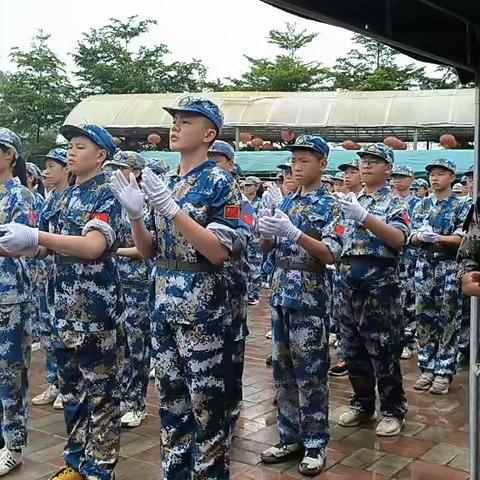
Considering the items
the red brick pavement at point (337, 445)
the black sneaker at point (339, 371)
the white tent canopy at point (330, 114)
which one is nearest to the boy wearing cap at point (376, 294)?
the red brick pavement at point (337, 445)

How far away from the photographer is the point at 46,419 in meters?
4.67

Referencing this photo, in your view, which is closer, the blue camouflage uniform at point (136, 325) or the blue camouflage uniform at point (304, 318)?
the blue camouflage uniform at point (304, 318)

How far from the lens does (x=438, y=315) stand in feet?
19.1

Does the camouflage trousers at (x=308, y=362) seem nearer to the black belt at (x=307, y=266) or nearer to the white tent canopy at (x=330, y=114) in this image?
the black belt at (x=307, y=266)

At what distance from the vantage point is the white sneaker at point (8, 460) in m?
3.68

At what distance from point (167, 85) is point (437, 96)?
46.5 feet

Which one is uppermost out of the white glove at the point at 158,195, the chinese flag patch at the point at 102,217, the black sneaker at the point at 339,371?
the white glove at the point at 158,195

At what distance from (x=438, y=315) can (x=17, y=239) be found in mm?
4126

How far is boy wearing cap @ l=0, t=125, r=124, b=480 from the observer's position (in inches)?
131

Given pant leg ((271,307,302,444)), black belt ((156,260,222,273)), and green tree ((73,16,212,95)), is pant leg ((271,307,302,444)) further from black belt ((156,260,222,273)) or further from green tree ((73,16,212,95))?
green tree ((73,16,212,95))

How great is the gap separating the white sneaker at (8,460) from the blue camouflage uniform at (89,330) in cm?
50

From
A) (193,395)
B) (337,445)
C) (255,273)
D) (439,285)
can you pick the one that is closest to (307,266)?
(193,395)

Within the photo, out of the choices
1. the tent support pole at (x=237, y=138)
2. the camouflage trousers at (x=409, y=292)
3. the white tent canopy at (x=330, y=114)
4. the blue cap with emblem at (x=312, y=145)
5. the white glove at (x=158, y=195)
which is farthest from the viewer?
the tent support pole at (x=237, y=138)

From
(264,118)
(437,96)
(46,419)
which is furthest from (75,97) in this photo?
(46,419)
